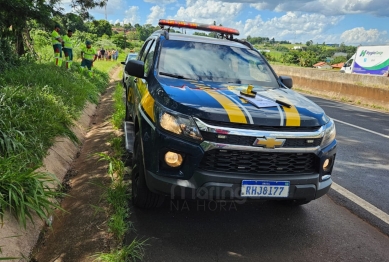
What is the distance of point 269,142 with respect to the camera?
2.80m

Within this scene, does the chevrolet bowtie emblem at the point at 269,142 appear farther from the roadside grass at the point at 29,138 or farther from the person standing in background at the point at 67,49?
the person standing in background at the point at 67,49

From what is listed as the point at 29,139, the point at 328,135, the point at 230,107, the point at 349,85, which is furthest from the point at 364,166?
the point at 349,85

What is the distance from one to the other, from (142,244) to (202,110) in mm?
1263

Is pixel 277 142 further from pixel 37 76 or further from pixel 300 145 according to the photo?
pixel 37 76

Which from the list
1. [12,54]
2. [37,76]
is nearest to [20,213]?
[37,76]

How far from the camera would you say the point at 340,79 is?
18422mm

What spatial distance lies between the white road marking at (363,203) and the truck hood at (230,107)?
55.4 inches

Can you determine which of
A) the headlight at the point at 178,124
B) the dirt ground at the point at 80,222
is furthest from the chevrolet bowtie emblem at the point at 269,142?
the dirt ground at the point at 80,222

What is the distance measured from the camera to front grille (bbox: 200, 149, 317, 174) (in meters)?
2.80

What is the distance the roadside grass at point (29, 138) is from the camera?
9.56ft

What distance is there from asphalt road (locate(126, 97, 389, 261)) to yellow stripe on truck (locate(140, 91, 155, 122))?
106cm

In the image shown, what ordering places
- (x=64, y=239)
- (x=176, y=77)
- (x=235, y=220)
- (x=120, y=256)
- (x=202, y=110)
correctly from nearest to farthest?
1. (x=120, y=256)
2. (x=202, y=110)
3. (x=64, y=239)
4. (x=235, y=220)
5. (x=176, y=77)
